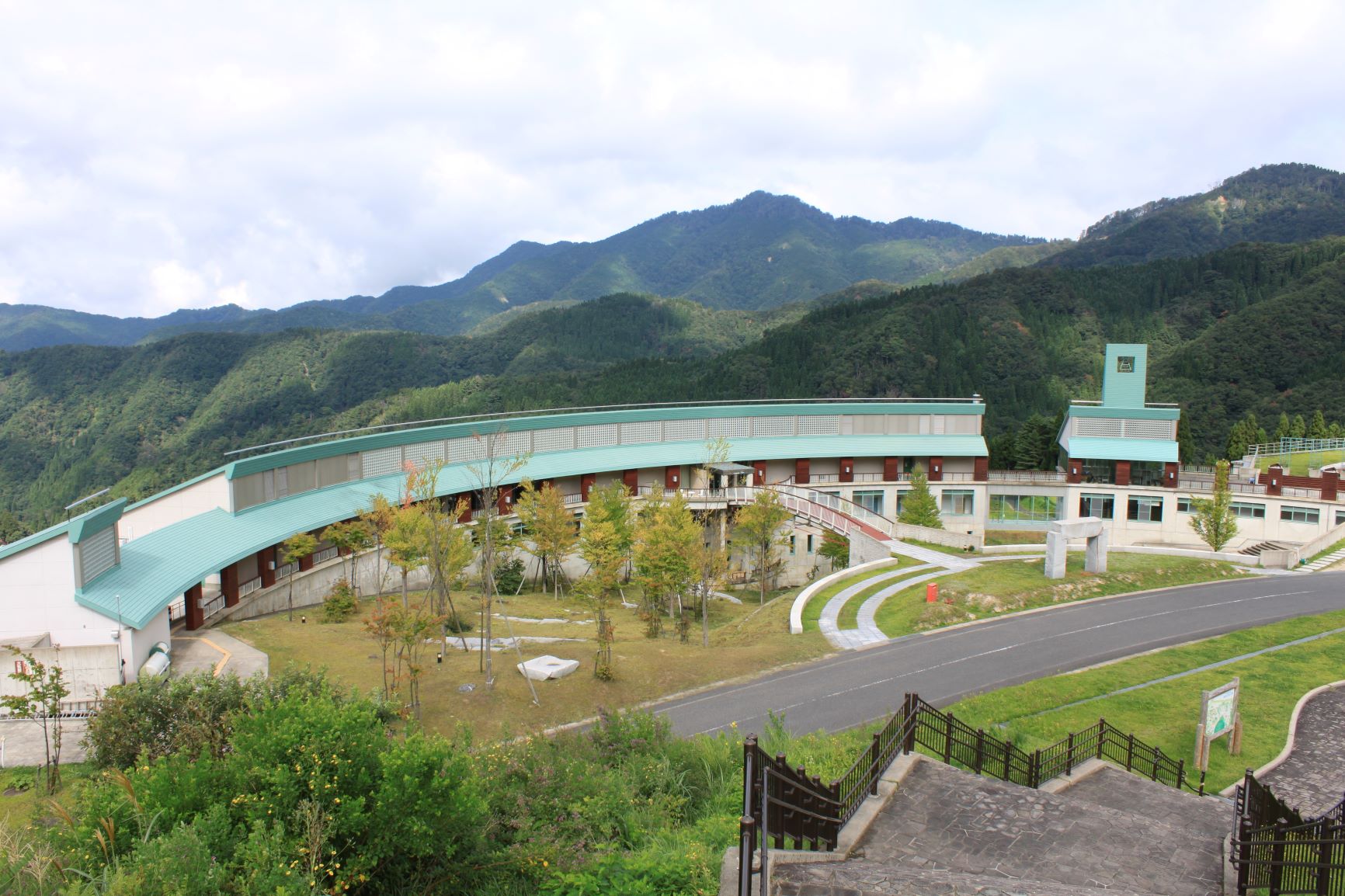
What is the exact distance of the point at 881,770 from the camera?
12906mm

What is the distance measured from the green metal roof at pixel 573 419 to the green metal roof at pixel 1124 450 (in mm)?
6418

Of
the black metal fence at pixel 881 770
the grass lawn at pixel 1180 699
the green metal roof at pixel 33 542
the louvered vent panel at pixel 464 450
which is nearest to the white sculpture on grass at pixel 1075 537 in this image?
the grass lawn at pixel 1180 699

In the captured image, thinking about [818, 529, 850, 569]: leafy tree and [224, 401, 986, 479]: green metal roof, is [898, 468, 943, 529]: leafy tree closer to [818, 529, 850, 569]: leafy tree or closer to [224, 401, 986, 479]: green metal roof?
[818, 529, 850, 569]: leafy tree

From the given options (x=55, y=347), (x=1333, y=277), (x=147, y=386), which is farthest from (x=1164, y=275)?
(x=55, y=347)

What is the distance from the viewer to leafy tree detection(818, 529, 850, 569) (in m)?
42.3

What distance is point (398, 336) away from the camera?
607 ft

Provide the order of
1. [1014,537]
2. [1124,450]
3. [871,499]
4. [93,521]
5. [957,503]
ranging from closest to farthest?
[93,521] < [1014,537] < [1124,450] < [871,499] < [957,503]

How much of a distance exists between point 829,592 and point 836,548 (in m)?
Answer: 9.79

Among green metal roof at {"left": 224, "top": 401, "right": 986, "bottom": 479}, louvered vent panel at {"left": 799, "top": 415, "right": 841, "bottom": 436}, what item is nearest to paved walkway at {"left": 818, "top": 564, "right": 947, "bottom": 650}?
louvered vent panel at {"left": 799, "top": 415, "right": 841, "bottom": 436}

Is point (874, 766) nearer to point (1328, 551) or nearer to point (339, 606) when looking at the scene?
point (339, 606)


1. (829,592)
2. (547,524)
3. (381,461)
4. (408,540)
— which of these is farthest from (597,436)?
(829,592)

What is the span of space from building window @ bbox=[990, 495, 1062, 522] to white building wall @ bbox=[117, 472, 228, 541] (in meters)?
44.0

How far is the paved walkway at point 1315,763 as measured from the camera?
16625mm

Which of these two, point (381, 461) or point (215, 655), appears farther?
point (381, 461)
